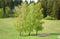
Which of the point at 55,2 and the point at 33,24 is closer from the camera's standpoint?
the point at 33,24

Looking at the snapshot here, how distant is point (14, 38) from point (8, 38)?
0.65 metres

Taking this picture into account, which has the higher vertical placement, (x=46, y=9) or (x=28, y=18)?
(x=28, y=18)

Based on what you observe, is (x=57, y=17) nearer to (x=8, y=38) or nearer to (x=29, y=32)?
(x=29, y=32)

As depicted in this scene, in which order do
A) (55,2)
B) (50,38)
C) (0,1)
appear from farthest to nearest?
(0,1), (55,2), (50,38)

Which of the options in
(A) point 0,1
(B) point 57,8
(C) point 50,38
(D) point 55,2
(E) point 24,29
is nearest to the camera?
(C) point 50,38

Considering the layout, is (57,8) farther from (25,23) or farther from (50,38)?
(50,38)

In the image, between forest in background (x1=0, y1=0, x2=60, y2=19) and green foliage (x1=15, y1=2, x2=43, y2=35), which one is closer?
green foliage (x1=15, y1=2, x2=43, y2=35)

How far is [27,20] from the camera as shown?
25844 millimetres

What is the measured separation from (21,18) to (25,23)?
31.1 inches

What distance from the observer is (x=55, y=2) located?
46.2 metres

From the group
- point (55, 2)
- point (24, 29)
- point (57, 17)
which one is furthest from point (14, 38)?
point (55, 2)

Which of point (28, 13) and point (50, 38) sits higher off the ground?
point (28, 13)

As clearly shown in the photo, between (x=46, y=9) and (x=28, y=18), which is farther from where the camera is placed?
(x=46, y=9)

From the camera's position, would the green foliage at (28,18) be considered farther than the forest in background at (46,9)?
No
